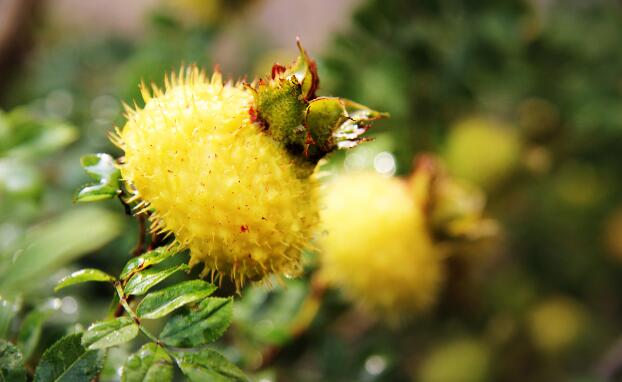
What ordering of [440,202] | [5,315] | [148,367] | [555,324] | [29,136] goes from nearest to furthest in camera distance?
[148,367]
[5,315]
[29,136]
[440,202]
[555,324]

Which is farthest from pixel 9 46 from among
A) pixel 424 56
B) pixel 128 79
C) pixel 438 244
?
pixel 438 244

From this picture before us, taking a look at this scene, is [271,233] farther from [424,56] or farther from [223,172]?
[424,56]

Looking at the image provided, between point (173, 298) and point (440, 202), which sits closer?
point (173, 298)

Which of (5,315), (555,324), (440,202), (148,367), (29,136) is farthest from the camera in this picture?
(555,324)

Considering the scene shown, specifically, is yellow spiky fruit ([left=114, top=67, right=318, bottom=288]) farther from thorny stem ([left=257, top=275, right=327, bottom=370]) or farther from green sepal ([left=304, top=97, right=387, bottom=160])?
thorny stem ([left=257, top=275, right=327, bottom=370])

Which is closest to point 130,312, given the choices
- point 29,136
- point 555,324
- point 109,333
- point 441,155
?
point 109,333

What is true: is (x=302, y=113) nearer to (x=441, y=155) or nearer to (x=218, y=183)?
(x=218, y=183)

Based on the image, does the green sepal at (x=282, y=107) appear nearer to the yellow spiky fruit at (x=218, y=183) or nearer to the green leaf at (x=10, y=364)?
the yellow spiky fruit at (x=218, y=183)
